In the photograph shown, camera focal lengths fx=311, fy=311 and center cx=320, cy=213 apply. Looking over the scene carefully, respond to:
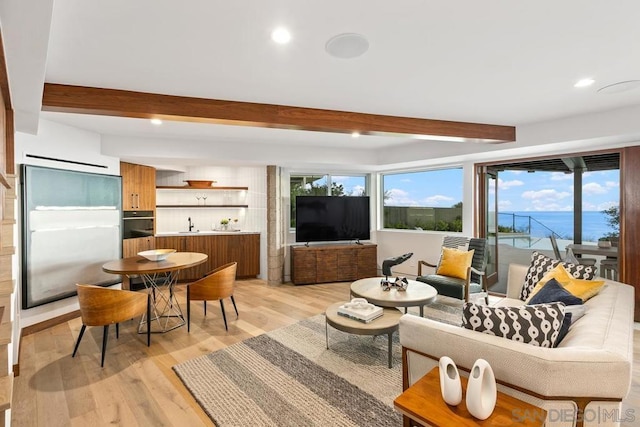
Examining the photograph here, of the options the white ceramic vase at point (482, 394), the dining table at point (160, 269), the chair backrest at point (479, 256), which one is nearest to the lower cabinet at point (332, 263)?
the chair backrest at point (479, 256)

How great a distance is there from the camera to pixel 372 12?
1561 mm

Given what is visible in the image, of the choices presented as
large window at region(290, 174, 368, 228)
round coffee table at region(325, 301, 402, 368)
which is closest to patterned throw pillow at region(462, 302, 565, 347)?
round coffee table at region(325, 301, 402, 368)

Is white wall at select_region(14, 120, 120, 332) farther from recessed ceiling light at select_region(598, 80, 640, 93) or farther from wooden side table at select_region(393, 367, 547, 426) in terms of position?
recessed ceiling light at select_region(598, 80, 640, 93)

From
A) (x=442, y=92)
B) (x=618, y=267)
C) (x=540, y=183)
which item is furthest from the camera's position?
(x=540, y=183)

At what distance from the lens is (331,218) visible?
580 cm

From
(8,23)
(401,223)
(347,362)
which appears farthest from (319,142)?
(8,23)

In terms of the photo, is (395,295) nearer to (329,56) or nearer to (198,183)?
(329,56)

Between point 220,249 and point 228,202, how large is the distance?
1.08m

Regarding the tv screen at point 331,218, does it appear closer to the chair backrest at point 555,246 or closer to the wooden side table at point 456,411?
the chair backrest at point 555,246

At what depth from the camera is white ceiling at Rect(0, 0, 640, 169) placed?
1518 millimetres

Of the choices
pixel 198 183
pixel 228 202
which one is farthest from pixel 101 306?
pixel 228 202

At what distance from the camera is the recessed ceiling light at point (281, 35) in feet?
5.62

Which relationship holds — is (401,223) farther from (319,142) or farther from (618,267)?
(618,267)

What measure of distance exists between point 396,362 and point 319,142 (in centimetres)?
331
